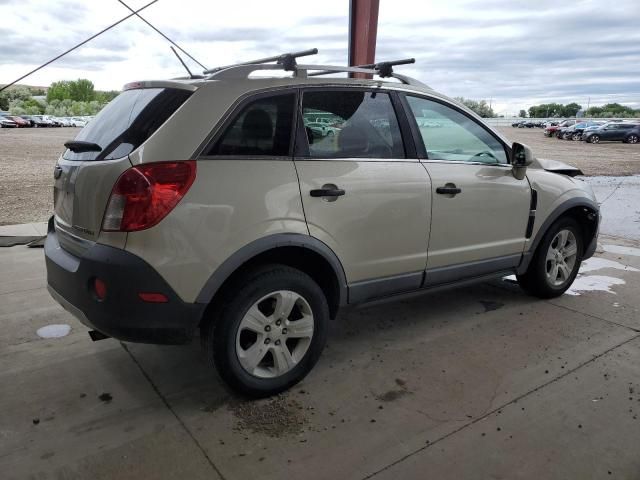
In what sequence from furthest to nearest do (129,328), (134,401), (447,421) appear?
(134,401), (447,421), (129,328)

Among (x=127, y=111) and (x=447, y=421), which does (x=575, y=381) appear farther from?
(x=127, y=111)

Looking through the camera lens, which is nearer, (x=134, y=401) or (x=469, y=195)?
(x=134, y=401)

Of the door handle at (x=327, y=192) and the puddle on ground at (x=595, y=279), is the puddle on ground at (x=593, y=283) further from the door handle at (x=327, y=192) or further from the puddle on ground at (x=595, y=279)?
the door handle at (x=327, y=192)

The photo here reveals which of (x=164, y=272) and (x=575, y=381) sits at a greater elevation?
(x=164, y=272)

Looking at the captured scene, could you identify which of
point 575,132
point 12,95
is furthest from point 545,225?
→ point 12,95

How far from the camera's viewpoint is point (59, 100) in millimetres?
106125

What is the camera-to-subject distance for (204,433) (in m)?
2.71

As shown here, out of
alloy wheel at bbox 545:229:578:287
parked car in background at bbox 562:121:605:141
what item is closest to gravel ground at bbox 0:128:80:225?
alloy wheel at bbox 545:229:578:287

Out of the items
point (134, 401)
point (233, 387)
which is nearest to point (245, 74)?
point (233, 387)

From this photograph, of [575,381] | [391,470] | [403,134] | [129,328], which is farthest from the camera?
[403,134]

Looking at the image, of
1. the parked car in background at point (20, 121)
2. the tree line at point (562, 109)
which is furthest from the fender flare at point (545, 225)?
the tree line at point (562, 109)

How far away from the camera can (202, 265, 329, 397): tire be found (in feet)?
9.20

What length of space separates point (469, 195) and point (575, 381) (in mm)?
1368

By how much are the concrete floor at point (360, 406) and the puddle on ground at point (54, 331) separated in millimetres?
47
